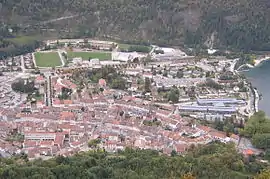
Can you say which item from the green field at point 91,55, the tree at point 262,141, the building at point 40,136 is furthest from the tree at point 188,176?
the green field at point 91,55

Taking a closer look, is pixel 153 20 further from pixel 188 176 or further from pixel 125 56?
pixel 188 176

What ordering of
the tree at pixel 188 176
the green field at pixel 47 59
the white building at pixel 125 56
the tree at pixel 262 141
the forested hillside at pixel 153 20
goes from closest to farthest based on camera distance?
the tree at pixel 188 176
the tree at pixel 262 141
the green field at pixel 47 59
the white building at pixel 125 56
the forested hillside at pixel 153 20

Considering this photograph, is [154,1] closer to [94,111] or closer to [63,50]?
[63,50]

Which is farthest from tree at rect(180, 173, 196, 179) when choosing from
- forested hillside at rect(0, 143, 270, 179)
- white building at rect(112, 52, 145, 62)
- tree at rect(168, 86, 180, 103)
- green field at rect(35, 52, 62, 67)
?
white building at rect(112, 52, 145, 62)

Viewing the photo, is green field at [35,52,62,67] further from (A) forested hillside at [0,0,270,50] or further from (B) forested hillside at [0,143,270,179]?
(B) forested hillside at [0,143,270,179]

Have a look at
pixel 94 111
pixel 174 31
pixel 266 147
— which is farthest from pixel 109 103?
pixel 174 31

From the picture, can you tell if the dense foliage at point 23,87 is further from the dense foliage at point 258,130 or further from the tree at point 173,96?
the dense foliage at point 258,130

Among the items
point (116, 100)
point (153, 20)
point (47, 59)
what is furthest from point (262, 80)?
point (47, 59)
